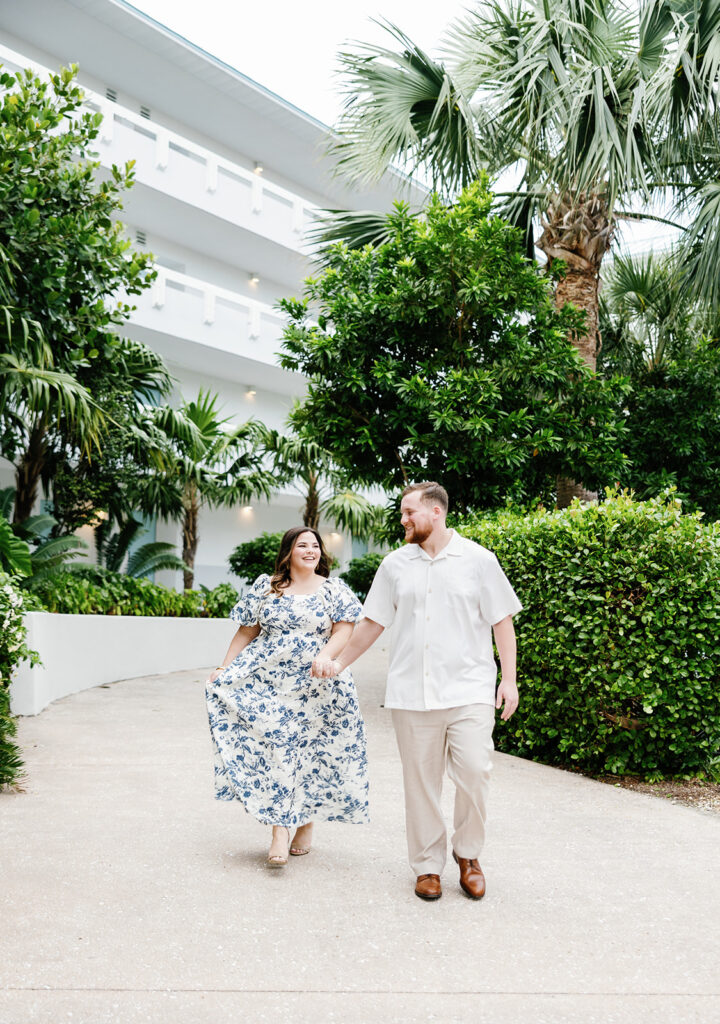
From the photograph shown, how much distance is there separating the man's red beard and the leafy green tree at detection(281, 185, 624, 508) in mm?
4812

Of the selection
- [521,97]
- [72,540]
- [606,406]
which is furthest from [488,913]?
[72,540]

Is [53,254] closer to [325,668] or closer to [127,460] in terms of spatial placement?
[127,460]

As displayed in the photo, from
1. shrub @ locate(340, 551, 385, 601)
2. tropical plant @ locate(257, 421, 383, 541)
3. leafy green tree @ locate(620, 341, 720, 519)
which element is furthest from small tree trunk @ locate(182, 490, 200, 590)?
leafy green tree @ locate(620, 341, 720, 519)

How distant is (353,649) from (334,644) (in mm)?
165

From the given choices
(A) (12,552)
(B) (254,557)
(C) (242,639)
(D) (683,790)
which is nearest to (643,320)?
(B) (254,557)

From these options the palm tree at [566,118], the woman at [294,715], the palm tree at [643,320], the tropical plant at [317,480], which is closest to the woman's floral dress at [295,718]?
the woman at [294,715]

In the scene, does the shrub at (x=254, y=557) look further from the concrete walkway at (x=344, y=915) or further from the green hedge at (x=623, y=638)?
the concrete walkway at (x=344, y=915)

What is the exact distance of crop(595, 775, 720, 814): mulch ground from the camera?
6.14 meters

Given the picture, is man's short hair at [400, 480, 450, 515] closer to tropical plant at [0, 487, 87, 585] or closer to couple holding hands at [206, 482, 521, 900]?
couple holding hands at [206, 482, 521, 900]

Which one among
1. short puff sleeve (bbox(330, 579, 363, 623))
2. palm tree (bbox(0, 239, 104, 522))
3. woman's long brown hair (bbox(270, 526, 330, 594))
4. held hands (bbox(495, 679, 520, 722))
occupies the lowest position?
held hands (bbox(495, 679, 520, 722))

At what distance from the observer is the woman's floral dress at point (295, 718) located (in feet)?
14.9

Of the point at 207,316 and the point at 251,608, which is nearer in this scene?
the point at 251,608

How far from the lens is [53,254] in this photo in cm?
887

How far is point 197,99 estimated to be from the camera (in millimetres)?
20766
